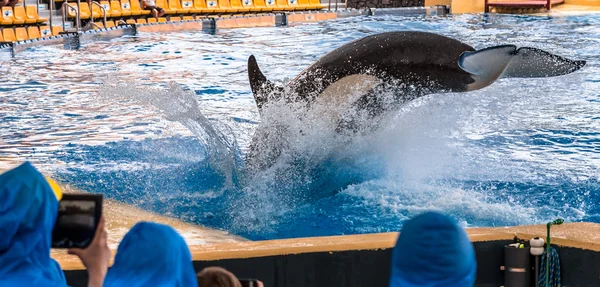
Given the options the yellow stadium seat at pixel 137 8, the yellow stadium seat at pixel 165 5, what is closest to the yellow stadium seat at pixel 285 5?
the yellow stadium seat at pixel 165 5

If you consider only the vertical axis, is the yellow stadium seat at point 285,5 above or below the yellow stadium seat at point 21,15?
below

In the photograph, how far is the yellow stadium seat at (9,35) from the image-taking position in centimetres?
1648

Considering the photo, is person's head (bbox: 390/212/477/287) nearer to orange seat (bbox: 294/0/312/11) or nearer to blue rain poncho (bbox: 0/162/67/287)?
blue rain poncho (bbox: 0/162/67/287)

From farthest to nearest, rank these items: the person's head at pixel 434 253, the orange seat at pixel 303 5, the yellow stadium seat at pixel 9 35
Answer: the orange seat at pixel 303 5, the yellow stadium seat at pixel 9 35, the person's head at pixel 434 253

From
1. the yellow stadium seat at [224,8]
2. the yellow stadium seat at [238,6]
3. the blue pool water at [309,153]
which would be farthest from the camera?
the yellow stadium seat at [238,6]

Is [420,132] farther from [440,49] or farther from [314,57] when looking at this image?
[314,57]

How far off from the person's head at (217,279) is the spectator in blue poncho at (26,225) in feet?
1.20

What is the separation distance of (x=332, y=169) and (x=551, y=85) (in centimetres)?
641

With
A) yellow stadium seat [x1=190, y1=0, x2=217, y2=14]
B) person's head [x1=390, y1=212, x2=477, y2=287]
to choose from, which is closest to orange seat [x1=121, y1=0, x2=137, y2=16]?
yellow stadium seat [x1=190, y1=0, x2=217, y2=14]

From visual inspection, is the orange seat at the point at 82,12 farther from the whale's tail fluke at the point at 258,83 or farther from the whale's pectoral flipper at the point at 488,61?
the whale's pectoral flipper at the point at 488,61

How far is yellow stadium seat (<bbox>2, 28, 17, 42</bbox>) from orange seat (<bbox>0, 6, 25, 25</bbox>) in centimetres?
86

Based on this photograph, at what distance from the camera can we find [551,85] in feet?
38.8

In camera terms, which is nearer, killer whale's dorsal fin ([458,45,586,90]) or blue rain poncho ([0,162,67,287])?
blue rain poncho ([0,162,67,287])

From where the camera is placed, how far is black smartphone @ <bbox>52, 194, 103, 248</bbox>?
6.48 ft
